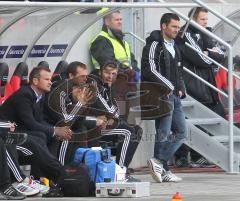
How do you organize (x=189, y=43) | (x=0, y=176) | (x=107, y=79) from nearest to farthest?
(x=0, y=176) → (x=107, y=79) → (x=189, y=43)

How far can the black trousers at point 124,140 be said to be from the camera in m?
13.8

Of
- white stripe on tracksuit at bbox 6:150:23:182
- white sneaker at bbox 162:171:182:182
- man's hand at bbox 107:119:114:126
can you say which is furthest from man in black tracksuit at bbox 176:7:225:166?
white stripe on tracksuit at bbox 6:150:23:182

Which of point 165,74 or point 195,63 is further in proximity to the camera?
point 195,63

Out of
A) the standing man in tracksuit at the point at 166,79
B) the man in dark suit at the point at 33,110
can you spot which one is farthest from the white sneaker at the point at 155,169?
the man in dark suit at the point at 33,110

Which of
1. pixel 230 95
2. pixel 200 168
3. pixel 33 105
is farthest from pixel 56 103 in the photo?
pixel 200 168

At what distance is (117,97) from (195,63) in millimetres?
2209

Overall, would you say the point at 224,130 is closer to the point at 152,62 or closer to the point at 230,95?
the point at 230,95

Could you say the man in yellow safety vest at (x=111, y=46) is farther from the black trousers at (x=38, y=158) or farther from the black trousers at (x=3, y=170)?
the black trousers at (x=3, y=170)

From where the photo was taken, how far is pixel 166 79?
1437cm

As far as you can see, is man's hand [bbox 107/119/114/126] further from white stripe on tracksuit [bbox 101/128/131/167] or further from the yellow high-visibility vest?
the yellow high-visibility vest

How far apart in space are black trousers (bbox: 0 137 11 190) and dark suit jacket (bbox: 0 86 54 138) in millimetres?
816

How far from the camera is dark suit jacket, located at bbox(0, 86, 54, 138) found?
42.0 feet

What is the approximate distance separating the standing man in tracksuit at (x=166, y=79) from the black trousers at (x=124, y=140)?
0.55 metres

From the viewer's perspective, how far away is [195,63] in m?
16.9
